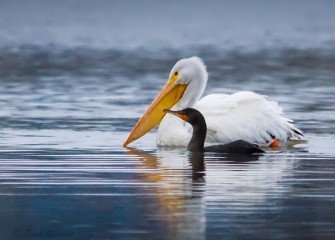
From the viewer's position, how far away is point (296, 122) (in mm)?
15617

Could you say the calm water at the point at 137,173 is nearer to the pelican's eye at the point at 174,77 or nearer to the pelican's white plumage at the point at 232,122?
the pelican's white plumage at the point at 232,122

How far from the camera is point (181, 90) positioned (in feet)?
47.2

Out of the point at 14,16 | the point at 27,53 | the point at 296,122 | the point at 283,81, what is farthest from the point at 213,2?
the point at 296,122

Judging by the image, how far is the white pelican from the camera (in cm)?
1351

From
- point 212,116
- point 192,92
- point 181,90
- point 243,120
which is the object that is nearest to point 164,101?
point 181,90

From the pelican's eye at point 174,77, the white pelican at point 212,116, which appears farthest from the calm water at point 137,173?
the pelican's eye at point 174,77

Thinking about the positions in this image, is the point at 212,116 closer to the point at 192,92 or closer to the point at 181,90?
the point at 192,92

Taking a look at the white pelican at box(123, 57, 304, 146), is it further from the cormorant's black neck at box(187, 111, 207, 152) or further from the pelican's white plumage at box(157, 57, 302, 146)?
the cormorant's black neck at box(187, 111, 207, 152)

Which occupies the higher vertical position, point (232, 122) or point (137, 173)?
point (232, 122)

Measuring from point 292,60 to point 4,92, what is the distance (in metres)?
11.8

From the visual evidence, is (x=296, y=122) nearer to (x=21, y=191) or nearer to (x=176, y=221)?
(x=21, y=191)

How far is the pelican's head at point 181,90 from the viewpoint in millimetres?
14266

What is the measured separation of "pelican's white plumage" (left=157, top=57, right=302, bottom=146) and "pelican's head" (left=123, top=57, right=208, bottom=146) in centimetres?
1

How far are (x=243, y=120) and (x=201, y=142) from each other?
812mm
